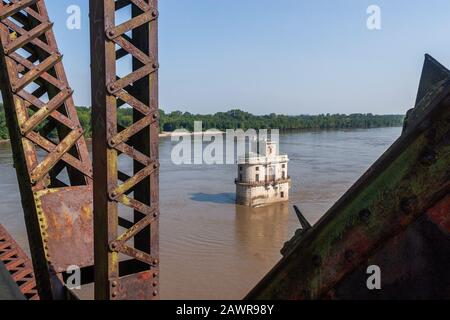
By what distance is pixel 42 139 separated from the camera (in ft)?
9.65

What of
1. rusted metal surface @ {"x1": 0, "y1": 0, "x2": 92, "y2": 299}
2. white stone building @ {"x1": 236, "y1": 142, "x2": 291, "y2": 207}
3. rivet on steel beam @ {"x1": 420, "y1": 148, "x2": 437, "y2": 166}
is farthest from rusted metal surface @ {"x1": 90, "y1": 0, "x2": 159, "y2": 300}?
white stone building @ {"x1": 236, "y1": 142, "x2": 291, "y2": 207}

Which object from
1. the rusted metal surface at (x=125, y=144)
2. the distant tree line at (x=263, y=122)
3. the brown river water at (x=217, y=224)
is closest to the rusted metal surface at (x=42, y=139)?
the rusted metal surface at (x=125, y=144)

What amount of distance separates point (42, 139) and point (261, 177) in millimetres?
30160

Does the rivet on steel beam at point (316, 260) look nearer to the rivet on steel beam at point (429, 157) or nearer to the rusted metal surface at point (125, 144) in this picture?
the rivet on steel beam at point (429, 157)

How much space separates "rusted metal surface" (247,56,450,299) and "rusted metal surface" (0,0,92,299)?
1999 millimetres

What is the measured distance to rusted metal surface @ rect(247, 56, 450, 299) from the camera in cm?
121

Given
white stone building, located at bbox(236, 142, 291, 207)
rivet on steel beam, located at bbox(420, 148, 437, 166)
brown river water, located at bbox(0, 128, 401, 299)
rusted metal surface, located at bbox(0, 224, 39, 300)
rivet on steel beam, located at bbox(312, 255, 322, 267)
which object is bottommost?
brown river water, located at bbox(0, 128, 401, 299)

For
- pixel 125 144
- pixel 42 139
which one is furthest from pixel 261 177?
pixel 125 144

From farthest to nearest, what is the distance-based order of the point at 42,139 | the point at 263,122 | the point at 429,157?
the point at 263,122 → the point at 42,139 → the point at 429,157

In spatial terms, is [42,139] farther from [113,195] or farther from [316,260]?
[316,260]

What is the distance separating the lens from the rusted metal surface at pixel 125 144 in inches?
83.4

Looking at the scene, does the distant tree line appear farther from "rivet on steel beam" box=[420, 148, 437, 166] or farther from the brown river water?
"rivet on steel beam" box=[420, 148, 437, 166]

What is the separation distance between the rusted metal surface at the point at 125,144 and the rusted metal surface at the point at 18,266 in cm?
168
